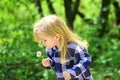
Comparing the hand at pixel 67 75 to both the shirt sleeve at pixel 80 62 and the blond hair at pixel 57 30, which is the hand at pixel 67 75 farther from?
the blond hair at pixel 57 30

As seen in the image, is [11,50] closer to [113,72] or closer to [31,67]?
[31,67]

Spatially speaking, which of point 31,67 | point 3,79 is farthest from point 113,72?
point 3,79

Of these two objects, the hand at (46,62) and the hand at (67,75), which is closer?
the hand at (67,75)

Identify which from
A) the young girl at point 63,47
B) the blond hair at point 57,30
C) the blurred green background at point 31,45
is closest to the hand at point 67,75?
the young girl at point 63,47

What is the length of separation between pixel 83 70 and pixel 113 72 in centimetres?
212

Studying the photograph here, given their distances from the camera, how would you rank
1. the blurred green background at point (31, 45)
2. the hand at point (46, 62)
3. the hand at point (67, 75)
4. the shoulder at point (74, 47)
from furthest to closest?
1. the blurred green background at point (31, 45)
2. the hand at point (46, 62)
3. the shoulder at point (74, 47)
4. the hand at point (67, 75)

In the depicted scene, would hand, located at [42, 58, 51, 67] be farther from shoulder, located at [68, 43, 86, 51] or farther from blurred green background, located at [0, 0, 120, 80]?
blurred green background, located at [0, 0, 120, 80]

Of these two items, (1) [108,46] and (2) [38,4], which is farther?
(1) [108,46]

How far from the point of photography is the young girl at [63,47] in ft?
11.7

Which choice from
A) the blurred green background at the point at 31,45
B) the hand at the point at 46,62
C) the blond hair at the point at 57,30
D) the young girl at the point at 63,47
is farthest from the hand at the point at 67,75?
the blurred green background at the point at 31,45

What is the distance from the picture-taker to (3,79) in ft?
16.6

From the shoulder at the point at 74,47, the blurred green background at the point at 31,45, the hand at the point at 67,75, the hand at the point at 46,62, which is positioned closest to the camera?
the hand at the point at 67,75

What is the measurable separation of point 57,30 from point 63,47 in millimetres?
171

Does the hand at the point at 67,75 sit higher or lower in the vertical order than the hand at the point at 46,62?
lower
